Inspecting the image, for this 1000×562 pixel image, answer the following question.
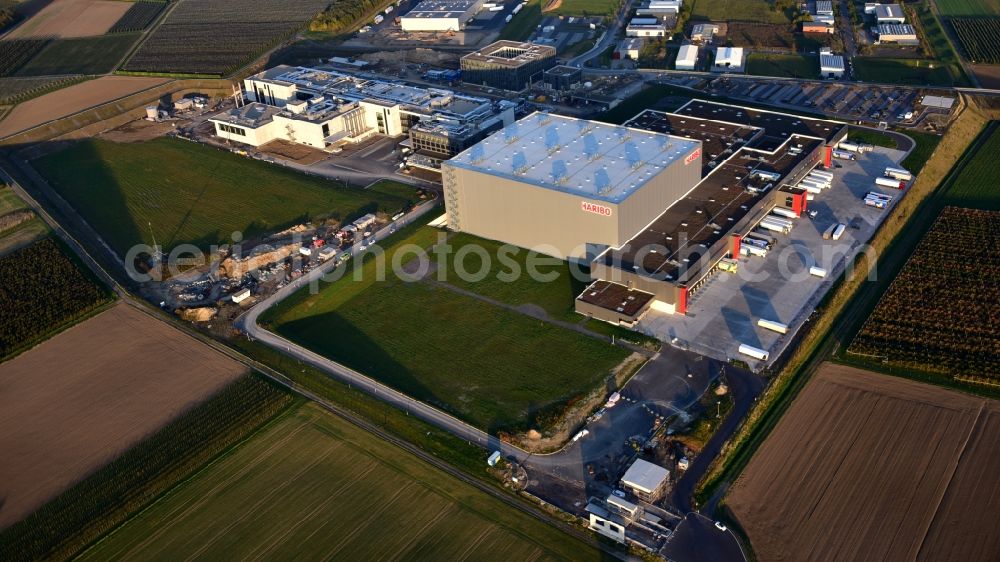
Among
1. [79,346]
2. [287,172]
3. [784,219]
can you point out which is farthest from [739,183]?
[79,346]

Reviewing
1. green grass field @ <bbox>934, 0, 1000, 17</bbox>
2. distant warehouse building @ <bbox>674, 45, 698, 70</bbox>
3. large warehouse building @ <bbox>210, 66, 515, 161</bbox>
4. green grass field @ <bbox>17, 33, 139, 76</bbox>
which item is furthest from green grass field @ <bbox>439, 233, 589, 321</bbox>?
green grass field @ <bbox>934, 0, 1000, 17</bbox>

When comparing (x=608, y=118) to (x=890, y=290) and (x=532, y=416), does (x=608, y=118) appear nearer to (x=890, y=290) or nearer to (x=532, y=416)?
(x=890, y=290)

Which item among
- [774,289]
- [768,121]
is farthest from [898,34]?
[774,289]

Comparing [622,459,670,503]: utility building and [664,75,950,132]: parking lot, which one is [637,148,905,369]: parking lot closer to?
[622,459,670,503]: utility building

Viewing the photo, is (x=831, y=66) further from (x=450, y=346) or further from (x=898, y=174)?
(x=450, y=346)

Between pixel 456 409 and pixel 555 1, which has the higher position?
pixel 555 1

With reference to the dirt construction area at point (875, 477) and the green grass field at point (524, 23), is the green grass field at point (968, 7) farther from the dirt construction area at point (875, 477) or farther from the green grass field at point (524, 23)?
the dirt construction area at point (875, 477)

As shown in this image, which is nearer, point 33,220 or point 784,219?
point 784,219
